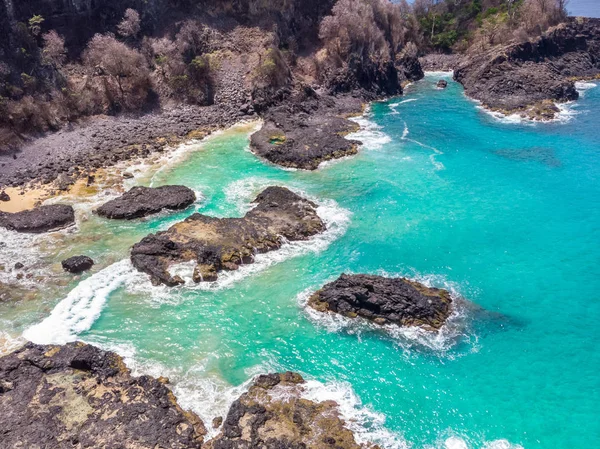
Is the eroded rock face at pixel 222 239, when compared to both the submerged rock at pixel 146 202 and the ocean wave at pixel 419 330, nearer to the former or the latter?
the submerged rock at pixel 146 202

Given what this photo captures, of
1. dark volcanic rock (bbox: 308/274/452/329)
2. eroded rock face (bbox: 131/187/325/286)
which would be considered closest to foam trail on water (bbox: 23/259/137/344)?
eroded rock face (bbox: 131/187/325/286)

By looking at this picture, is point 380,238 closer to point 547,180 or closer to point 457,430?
point 457,430

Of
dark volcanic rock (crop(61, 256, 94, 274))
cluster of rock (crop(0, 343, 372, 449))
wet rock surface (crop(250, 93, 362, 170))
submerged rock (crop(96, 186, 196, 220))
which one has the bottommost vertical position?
cluster of rock (crop(0, 343, 372, 449))

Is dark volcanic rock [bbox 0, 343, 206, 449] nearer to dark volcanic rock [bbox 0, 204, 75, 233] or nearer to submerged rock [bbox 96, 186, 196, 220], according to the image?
dark volcanic rock [bbox 0, 204, 75, 233]

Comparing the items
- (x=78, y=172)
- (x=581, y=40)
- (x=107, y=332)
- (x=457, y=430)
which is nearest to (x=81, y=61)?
(x=78, y=172)

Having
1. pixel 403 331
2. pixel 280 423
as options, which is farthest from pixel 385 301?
pixel 280 423

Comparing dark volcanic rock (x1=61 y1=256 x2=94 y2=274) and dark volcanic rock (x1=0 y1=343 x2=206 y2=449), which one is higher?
dark volcanic rock (x1=61 y1=256 x2=94 y2=274)
